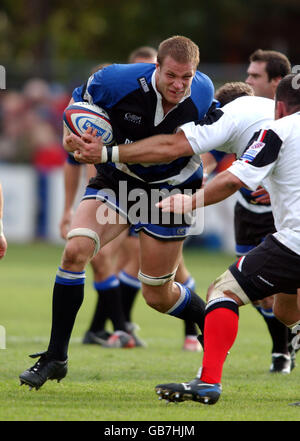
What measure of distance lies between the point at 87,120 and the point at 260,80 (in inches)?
83.5

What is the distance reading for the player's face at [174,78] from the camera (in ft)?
19.1

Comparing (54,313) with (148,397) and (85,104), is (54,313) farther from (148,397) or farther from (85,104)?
(85,104)

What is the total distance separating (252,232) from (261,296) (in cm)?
216

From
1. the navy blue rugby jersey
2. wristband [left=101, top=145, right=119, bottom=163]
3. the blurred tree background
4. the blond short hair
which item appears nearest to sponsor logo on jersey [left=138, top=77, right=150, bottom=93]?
the navy blue rugby jersey

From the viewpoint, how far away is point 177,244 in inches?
255

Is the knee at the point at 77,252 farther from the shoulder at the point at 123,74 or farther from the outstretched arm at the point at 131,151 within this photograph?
the shoulder at the point at 123,74

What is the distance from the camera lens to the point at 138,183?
20.9 feet

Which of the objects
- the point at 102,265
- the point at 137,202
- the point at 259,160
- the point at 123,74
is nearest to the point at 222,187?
the point at 259,160

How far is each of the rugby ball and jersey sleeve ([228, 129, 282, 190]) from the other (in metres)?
1.13

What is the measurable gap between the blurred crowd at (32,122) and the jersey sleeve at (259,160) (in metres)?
15.1

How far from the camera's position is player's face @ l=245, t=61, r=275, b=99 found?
7.62 m

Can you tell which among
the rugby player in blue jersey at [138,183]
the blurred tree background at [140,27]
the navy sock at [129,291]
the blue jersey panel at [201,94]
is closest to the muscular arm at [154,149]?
the rugby player in blue jersey at [138,183]

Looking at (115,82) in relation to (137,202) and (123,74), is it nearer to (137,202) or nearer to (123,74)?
(123,74)
